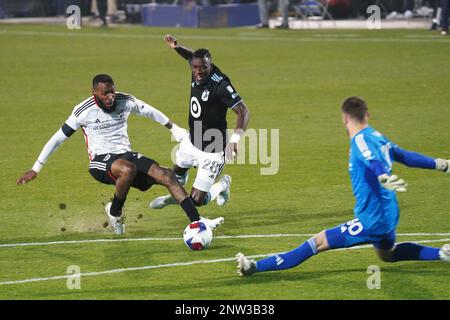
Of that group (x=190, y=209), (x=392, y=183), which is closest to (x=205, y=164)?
(x=190, y=209)

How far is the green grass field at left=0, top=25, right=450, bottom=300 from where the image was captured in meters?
10.4

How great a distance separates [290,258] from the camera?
10.0 metres

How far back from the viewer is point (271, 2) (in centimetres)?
5109

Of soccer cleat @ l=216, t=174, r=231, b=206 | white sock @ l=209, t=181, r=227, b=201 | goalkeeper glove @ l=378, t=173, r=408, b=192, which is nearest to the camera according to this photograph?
goalkeeper glove @ l=378, t=173, r=408, b=192

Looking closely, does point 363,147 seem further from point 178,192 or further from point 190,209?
point 178,192

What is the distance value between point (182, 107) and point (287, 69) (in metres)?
7.02

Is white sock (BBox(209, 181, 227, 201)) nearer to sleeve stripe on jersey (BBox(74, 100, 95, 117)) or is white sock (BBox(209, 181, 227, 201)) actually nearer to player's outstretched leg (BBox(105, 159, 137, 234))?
player's outstretched leg (BBox(105, 159, 137, 234))

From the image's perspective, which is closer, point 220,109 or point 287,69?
point 220,109

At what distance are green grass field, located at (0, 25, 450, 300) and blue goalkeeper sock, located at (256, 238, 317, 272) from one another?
21cm

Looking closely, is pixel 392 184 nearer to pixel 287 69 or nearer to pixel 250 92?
pixel 250 92

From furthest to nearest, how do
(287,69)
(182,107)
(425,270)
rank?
(287,69), (182,107), (425,270)

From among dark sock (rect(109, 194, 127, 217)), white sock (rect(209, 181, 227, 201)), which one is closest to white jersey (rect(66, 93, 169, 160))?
dark sock (rect(109, 194, 127, 217))

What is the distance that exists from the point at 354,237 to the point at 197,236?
231 centimetres

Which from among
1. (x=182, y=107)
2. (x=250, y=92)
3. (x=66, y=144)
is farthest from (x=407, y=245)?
(x=250, y=92)
